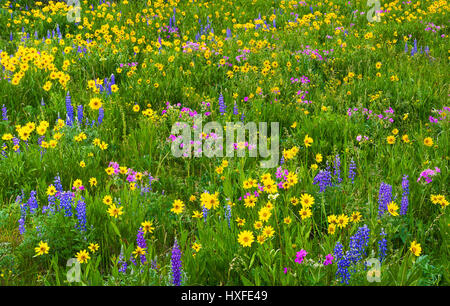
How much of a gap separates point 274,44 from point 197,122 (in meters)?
2.79

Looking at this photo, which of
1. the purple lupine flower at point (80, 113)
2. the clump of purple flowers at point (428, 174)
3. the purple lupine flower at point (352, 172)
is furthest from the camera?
the purple lupine flower at point (80, 113)

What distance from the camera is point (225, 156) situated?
366cm

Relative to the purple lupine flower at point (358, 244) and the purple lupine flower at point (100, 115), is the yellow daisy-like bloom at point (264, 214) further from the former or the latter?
the purple lupine flower at point (100, 115)

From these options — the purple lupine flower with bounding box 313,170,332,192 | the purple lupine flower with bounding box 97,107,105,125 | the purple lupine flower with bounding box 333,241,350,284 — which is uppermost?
the purple lupine flower with bounding box 97,107,105,125

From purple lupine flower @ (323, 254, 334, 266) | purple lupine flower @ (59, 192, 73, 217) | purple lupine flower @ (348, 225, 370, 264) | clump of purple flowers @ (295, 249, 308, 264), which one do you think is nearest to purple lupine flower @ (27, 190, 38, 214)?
purple lupine flower @ (59, 192, 73, 217)

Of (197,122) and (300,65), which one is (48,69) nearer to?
(197,122)

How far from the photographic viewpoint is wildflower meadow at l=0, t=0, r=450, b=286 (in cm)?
239

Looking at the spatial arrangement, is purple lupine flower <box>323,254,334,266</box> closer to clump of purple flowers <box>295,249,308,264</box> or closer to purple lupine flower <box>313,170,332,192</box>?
clump of purple flowers <box>295,249,308,264</box>

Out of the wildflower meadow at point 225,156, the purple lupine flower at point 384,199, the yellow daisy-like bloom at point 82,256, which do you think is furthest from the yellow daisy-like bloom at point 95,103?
the purple lupine flower at point 384,199

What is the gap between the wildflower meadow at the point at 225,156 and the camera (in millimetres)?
2389

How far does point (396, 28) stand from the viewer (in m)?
7.23

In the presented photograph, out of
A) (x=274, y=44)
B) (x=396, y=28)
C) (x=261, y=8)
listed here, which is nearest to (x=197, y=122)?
(x=274, y=44)

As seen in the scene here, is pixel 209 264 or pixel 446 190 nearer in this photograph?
pixel 209 264

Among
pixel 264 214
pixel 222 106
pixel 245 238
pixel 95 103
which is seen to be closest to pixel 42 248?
pixel 245 238
